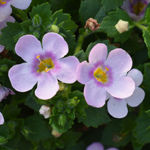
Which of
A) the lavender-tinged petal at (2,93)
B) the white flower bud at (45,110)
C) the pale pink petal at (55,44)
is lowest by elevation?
the white flower bud at (45,110)

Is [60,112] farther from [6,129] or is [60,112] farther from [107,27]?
[107,27]

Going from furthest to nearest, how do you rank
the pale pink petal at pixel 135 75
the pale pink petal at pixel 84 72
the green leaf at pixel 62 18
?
the green leaf at pixel 62 18 → the pale pink petal at pixel 135 75 → the pale pink petal at pixel 84 72

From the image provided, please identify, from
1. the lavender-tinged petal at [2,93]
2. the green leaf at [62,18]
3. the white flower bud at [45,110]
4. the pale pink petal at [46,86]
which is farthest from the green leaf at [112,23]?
the lavender-tinged petal at [2,93]

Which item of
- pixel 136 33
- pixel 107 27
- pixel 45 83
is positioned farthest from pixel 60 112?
pixel 136 33

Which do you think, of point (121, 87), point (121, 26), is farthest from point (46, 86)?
point (121, 26)

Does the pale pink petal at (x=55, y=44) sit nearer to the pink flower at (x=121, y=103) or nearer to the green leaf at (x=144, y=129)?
the pink flower at (x=121, y=103)

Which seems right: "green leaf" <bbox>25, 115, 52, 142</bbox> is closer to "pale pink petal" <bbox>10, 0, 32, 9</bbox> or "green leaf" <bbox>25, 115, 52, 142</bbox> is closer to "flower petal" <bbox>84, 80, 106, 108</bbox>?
"flower petal" <bbox>84, 80, 106, 108</bbox>

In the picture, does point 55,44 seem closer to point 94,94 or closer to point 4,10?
point 94,94

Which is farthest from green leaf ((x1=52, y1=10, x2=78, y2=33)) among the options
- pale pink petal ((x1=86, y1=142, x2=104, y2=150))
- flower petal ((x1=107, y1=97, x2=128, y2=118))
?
pale pink petal ((x1=86, y1=142, x2=104, y2=150))
